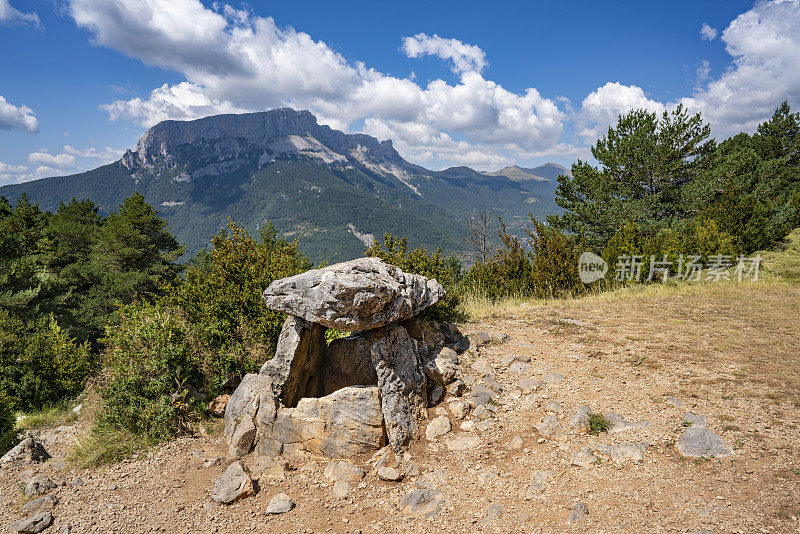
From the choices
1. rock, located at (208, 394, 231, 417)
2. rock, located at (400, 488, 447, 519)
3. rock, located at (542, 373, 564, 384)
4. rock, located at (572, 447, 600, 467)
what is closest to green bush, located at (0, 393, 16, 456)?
rock, located at (208, 394, 231, 417)

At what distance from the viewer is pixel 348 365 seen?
7199 millimetres

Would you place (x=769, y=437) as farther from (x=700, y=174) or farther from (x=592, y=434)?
(x=700, y=174)

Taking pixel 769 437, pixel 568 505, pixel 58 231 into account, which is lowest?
pixel 568 505

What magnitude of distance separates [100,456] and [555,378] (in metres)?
8.42

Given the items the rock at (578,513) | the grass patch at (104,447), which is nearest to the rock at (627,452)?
the rock at (578,513)

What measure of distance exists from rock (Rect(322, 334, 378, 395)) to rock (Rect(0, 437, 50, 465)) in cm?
495

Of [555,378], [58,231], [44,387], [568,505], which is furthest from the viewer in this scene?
[58,231]

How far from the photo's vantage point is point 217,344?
7.99 meters

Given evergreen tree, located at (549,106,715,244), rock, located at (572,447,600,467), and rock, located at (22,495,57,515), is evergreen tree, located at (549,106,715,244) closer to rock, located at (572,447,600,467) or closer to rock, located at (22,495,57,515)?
rock, located at (572,447,600,467)

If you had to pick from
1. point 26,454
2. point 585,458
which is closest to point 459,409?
point 585,458

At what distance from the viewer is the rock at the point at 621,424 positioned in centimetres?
562

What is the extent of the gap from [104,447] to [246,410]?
2403 mm

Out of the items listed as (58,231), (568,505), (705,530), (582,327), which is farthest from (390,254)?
(58,231)

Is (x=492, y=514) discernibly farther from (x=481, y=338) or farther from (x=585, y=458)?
(x=481, y=338)
